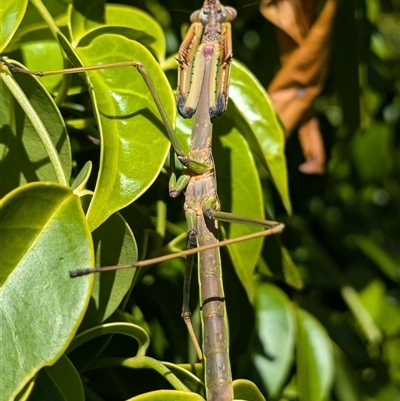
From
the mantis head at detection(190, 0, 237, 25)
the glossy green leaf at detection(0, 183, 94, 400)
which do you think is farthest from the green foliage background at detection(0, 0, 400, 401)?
the mantis head at detection(190, 0, 237, 25)

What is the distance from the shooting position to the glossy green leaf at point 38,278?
A: 90 cm

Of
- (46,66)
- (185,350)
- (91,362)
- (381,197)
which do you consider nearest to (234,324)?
(185,350)

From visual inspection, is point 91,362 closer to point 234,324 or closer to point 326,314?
point 234,324

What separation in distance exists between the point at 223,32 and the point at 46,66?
1.40 ft

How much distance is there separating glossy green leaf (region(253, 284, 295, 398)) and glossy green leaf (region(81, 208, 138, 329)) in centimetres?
76

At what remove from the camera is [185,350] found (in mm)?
1564

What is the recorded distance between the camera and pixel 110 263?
1.14 meters

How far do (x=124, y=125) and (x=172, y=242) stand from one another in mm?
346

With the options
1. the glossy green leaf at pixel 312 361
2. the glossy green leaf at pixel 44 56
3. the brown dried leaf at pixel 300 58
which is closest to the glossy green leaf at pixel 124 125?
the glossy green leaf at pixel 44 56

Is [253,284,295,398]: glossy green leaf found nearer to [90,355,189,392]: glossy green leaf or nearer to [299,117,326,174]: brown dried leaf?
[299,117,326,174]: brown dried leaf

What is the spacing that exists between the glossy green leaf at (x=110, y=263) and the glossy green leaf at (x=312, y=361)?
0.89 meters

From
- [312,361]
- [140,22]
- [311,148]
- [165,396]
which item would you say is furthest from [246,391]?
[311,148]

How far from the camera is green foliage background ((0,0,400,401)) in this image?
95 centimetres

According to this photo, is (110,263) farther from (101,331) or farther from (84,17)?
(84,17)
